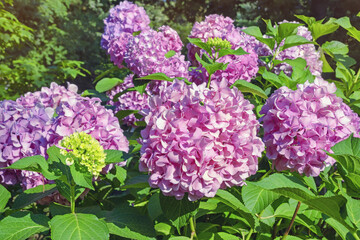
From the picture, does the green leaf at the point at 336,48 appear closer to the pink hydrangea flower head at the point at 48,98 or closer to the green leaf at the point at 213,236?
the green leaf at the point at 213,236

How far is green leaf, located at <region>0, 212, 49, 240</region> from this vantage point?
1139 mm

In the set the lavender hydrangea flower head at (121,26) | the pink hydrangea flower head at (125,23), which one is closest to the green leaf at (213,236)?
the lavender hydrangea flower head at (121,26)

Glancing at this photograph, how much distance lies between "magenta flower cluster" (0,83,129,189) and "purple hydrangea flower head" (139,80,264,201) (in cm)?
32

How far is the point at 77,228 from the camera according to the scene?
1086mm

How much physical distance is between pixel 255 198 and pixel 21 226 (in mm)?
727

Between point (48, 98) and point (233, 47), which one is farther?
point (233, 47)

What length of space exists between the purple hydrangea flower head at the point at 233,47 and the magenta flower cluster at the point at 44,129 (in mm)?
586

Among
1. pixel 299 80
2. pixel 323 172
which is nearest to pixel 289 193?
pixel 323 172

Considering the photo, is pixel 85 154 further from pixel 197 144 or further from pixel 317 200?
pixel 317 200

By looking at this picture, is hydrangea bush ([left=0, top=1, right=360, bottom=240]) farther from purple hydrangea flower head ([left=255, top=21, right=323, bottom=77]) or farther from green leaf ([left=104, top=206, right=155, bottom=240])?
purple hydrangea flower head ([left=255, top=21, right=323, bottom=77])

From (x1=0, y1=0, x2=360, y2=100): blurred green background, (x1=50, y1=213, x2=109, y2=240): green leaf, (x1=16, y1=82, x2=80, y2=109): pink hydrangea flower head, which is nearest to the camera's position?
(x1=50, y1=213, x2=109, y2=240): green leaf

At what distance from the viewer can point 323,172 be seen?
1400 mm

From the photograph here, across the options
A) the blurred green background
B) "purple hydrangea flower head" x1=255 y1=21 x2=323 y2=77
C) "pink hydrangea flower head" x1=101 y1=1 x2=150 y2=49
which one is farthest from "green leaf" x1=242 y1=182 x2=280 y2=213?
the blurred green background

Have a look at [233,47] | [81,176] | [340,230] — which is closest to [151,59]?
[233,47]
